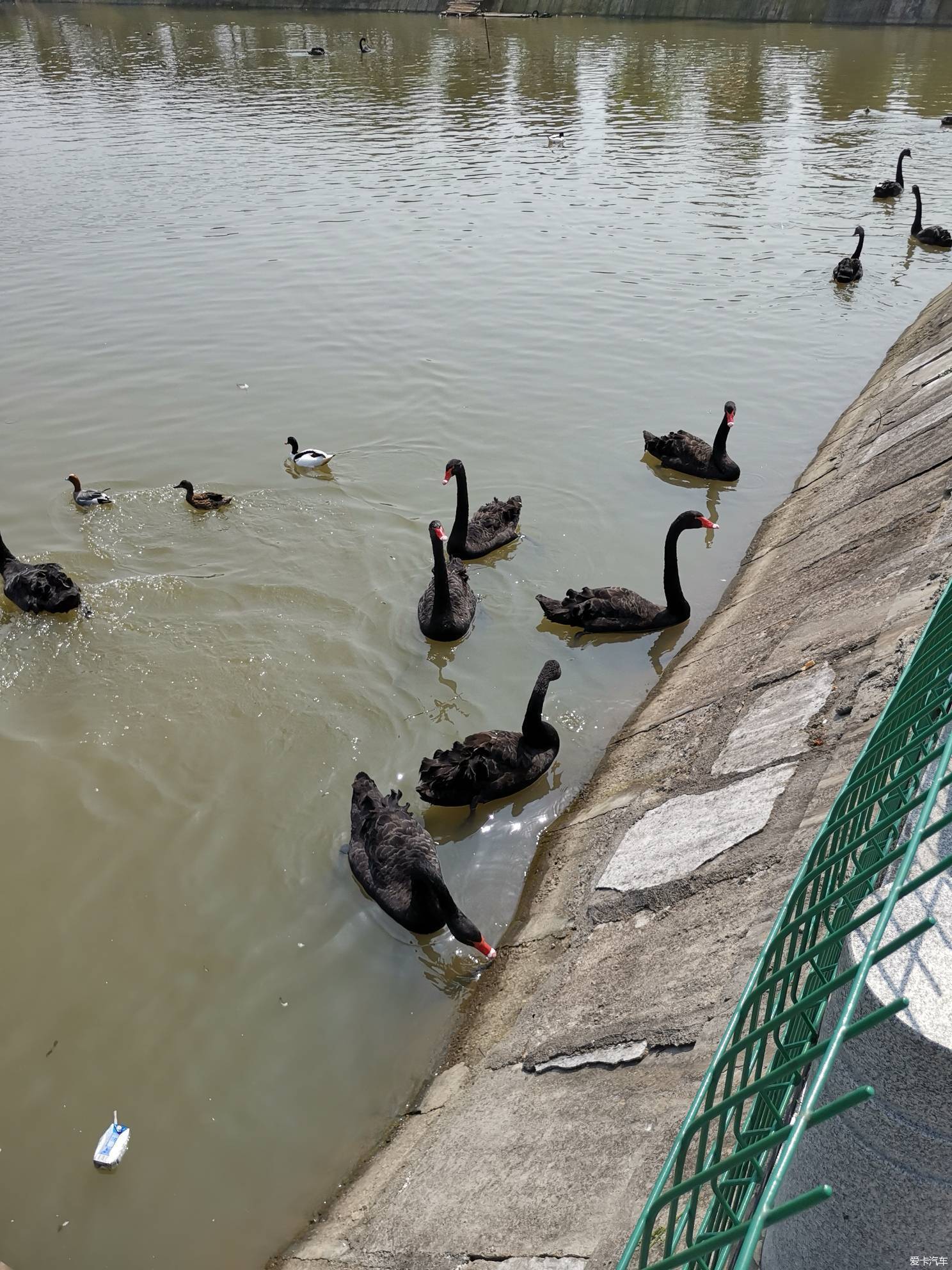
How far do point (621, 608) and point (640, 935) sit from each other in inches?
186

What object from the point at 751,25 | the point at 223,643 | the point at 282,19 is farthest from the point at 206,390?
the point at 282,19

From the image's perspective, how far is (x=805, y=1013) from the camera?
307 cm

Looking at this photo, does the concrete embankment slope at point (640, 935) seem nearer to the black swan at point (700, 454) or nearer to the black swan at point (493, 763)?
the black swan at point (493, 763)

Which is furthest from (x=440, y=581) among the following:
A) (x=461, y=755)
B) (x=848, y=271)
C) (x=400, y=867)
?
(x=848, y=271)

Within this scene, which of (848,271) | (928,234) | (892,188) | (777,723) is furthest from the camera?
(892,188)

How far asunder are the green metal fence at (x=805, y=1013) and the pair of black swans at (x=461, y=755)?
2840mm

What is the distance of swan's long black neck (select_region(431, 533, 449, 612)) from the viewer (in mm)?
9586

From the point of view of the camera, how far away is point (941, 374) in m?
12.1

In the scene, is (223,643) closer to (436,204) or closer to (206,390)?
(206,390)

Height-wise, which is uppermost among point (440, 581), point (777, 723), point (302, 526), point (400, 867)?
point (777, 723)

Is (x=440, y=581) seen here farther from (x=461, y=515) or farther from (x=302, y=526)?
(x=302, y=526)

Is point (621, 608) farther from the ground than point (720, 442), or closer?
closer

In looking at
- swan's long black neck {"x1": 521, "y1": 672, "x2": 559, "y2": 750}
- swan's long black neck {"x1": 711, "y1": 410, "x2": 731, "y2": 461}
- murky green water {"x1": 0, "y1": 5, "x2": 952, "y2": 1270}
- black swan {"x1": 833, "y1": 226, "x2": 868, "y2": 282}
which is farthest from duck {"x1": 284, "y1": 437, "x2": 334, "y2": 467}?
black swan {"x1": 833, "y1": 226, "x2": 868, "y2": 282}

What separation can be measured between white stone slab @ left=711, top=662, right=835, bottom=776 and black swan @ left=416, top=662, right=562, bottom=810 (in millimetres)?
1624
